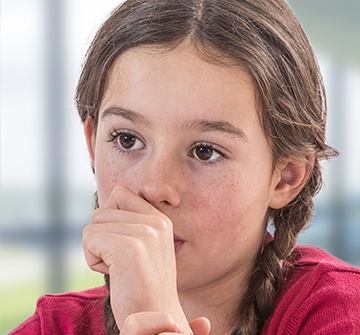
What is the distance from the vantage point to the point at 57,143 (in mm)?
3982

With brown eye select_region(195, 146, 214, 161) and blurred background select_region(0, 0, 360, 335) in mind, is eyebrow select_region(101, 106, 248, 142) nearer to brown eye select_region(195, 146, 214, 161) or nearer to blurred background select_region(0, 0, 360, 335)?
brown eye select_region(195, 146, 214, 161)

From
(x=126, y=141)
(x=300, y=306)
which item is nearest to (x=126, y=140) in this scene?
(x=126, y=141)

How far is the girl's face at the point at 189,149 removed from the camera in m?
1.07

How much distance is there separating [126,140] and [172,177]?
105mm

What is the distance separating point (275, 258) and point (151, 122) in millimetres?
322

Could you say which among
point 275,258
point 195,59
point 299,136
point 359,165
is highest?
point 195,59

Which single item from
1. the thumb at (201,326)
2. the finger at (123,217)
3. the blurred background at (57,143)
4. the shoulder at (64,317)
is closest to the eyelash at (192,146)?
the finger at (123,217)

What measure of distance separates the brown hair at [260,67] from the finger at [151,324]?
29 cm

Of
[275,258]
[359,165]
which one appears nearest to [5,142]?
[359,165]

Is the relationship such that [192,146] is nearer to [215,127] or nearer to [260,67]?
[215,127]

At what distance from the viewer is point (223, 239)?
3.73ft

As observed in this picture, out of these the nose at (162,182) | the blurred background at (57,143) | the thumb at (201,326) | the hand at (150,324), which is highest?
the nose at (162,182)

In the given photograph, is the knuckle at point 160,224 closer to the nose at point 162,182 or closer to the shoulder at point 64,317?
the nose at point 162,182

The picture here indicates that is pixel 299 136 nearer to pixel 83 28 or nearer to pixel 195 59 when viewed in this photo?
pixel 195 59
